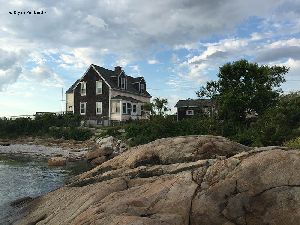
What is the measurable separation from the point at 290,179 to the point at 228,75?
33.7 m

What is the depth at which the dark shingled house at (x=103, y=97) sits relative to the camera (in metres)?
57.4

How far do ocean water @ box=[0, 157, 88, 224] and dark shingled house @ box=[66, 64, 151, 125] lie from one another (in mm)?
27659

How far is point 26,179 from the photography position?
21016mm

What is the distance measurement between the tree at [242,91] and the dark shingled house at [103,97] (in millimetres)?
18365

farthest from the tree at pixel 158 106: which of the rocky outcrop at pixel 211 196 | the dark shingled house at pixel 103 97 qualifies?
the rocky outcrop at pixel 211 196

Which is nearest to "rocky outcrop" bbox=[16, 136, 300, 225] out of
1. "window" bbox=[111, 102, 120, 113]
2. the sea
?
the sea

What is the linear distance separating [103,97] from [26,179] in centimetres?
3765

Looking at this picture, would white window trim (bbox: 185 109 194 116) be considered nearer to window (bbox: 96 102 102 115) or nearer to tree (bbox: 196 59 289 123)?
window (bbox: 96 102 102 115)

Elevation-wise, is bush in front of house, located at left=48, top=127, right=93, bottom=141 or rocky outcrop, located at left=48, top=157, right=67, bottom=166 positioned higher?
bush in front of house, located at left=48, top=127, right=93, bottom=141

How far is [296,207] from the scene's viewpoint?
7.02 metres

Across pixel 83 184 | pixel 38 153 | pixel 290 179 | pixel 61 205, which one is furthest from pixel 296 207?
pixel 38 153

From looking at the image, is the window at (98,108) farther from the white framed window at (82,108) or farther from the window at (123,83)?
the window at (123,83)

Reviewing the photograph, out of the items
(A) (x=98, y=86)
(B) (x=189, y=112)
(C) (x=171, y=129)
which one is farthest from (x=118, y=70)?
(C) (x=171, y=129)

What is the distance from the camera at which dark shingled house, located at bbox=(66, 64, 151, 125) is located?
5741 cm
